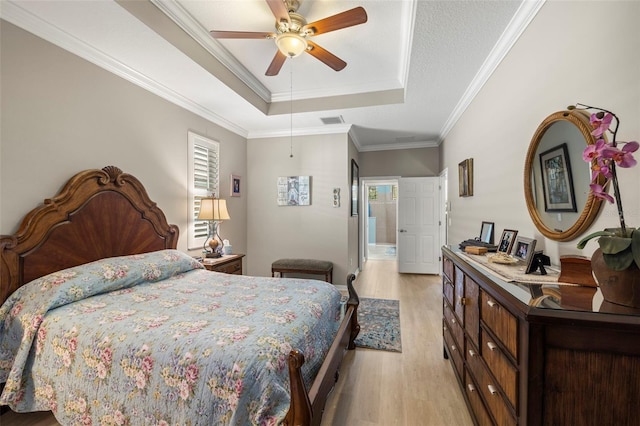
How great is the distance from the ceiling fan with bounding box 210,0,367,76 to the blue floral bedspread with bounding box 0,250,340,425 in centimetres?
199

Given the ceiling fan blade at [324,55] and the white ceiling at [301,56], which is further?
the ceiling fan blade at [324,55]

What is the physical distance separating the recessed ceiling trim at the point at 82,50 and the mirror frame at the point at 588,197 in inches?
134

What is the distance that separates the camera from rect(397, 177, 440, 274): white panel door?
5.45 m

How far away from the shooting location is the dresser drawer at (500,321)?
3.37 feet

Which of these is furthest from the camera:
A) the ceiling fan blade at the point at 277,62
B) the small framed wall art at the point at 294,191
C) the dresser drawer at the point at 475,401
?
the small framed wall art at the point at 294,191

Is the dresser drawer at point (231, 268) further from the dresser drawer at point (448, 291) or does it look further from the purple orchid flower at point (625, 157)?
the purple orchid flower at point (625, 157)

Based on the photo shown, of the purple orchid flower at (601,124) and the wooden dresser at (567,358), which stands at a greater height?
the purple orchid flower at (601,124)

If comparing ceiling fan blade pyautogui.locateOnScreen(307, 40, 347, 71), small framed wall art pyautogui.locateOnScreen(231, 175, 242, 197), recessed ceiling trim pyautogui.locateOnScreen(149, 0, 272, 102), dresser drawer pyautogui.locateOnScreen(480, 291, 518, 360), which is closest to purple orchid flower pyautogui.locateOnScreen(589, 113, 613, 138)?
dresser drawer pyautogui.locateOnScreen(480, 291, 518, 360)

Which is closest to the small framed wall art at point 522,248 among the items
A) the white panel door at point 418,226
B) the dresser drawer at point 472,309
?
the dresser drawer at point 472,309

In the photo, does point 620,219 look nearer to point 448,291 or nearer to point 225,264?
point 448,291

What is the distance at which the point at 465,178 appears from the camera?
128 inches

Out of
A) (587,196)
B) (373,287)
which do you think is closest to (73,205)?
(587,196)

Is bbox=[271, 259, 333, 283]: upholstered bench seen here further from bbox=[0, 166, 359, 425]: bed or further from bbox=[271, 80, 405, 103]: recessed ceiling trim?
bbox=[271, 80, 405, 103]: recessed ceiling trim

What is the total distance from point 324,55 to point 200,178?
89.2 inches
